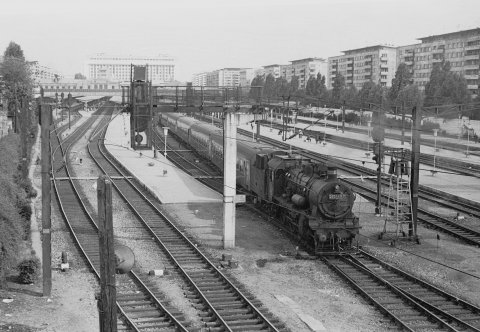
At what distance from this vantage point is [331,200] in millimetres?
17641

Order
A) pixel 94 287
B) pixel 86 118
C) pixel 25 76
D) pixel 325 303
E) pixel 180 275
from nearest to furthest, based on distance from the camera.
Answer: pixel 325 303
pixel 94 287
pixel 180 275
pixel 25 76
pixel 86 118

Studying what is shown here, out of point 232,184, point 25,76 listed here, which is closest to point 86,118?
point 25,76

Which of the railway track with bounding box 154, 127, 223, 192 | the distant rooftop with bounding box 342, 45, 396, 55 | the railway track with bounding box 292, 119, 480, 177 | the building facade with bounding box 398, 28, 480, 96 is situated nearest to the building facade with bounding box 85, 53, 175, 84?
the railway track with bounding box 154, 127, 223, 192

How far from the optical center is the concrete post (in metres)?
18.8

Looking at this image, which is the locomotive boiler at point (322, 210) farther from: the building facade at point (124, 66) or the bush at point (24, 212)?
the building facade at point (124, 66)

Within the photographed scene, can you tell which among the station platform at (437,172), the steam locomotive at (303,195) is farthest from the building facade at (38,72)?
the steam locomotive at (303,195)

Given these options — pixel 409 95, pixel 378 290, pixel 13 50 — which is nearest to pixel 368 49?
pixel 409 95

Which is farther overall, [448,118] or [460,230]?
[448,118]

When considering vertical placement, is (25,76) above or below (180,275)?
above

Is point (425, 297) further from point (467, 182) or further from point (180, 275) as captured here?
point (467, 182)

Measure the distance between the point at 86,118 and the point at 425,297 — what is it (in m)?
87.7

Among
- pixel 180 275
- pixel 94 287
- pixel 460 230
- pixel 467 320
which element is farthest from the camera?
pixel 460 230

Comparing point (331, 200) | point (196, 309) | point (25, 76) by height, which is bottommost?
Answer: point (196, 309)

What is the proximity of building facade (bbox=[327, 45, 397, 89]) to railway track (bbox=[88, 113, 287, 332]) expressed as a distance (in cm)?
9271
